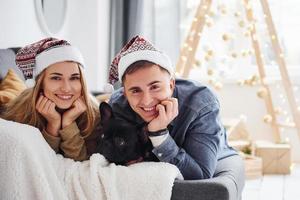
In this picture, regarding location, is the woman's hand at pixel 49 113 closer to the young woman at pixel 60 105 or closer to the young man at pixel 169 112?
the young woman at pixel 60 105

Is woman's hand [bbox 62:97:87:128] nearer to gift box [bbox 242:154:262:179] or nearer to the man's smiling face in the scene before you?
the man's smiling face

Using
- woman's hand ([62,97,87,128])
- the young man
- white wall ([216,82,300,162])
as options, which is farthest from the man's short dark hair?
white wall ([216,82,300,162])

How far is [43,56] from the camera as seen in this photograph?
1.84 meters

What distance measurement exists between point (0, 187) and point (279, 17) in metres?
3.83

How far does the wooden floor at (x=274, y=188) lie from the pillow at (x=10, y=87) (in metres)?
1.74

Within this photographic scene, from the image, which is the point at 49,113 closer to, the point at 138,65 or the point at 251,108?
the point at 138,65

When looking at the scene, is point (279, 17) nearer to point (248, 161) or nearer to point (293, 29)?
point (293, 29)

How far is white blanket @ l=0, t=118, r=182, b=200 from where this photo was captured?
1.47 m

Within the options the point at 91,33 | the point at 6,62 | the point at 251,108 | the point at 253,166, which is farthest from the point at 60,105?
the point at 251,108

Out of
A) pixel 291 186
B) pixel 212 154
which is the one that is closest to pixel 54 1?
pixel 291 186

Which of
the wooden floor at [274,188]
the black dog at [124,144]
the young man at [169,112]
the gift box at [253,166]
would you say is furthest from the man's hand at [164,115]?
the gift box at [253,166]

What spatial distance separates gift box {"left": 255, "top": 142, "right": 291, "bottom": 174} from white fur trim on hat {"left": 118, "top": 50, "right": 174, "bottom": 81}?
2.46 m

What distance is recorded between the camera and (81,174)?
155cm

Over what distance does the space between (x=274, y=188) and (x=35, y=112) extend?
230cm
